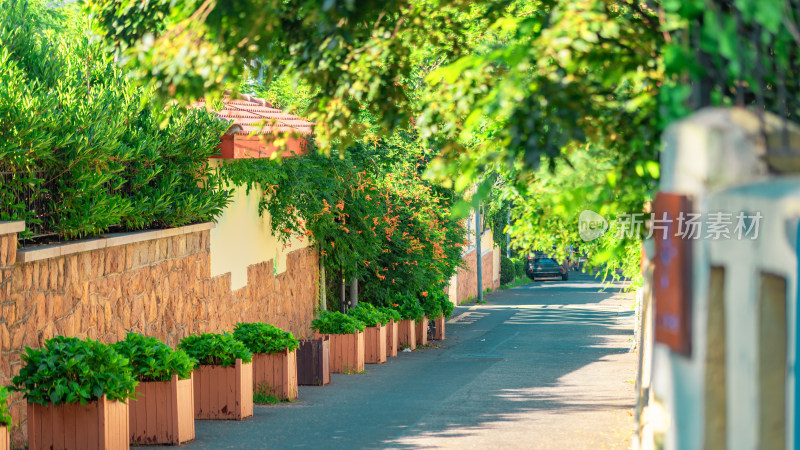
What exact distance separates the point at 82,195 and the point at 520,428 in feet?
18.5

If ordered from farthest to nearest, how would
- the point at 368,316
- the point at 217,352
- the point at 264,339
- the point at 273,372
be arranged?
the point at 368,316 → the point at 273,372 → the point at 264,339 → the point at 217,352

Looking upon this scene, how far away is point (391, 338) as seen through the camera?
20.8 metres

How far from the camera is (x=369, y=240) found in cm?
1984

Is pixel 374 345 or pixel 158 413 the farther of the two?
pixel 374 345

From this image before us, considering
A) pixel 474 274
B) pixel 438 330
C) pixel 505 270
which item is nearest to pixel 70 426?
pixel 438 330

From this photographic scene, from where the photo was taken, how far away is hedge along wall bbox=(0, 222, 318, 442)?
9414 millimetres

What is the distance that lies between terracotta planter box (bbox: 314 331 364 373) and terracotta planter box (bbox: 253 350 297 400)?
386 cm

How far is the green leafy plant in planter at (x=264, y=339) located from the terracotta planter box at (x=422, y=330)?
9258 millimetres

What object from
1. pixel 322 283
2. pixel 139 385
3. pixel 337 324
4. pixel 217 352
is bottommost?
pixel 337 324

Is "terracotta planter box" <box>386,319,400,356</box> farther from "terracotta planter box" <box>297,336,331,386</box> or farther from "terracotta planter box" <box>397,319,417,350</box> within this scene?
"terracotta planter box" <box>297,336,331,386</box>

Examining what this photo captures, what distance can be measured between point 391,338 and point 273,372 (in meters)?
7.08

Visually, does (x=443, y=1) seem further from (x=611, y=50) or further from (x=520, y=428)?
(x=520, y=428)

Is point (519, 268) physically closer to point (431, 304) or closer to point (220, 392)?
point (431, 304)

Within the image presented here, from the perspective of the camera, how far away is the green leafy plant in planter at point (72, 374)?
8.90m
